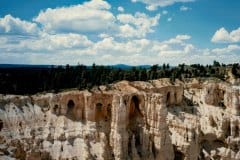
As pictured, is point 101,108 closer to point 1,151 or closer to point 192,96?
point 1,151

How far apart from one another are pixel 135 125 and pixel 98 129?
5767 millimetres

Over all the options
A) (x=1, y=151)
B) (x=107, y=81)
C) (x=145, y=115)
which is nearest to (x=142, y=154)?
(x=145, y=115)

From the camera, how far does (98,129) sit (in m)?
45.9

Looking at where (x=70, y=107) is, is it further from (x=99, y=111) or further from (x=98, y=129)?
(x=98, y=129)

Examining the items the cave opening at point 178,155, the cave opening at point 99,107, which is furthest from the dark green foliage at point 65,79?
the cave opening at point 178,155

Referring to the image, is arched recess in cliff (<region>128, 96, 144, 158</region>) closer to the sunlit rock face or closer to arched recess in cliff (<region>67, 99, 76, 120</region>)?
the sunlit rock face

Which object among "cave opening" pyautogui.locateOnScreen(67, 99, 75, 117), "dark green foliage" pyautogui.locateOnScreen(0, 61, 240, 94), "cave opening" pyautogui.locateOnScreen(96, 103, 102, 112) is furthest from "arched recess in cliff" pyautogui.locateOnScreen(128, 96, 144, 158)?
"dark green foliage" pyautogui.locateOnScreen(0, 61, 240, 94)

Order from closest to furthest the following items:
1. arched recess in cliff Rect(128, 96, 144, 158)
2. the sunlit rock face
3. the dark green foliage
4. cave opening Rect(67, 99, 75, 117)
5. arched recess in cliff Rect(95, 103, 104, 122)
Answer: the sunlit rock face → cave opening Rect(67, 99, 75, 117) → arched recess in cliff Rect(128, 96, 144, 158) → arched recess in cliff Rect(95, 103, 104, 122) → the dark green foliage

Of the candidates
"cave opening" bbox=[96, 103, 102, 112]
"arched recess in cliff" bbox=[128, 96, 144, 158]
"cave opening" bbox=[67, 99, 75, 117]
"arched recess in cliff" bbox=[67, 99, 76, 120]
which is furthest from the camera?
"cave opening" bbox=[96, 103, 102, 112]

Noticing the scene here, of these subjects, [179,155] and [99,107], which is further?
[179,155]

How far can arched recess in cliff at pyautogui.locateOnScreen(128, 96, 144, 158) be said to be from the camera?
154ft

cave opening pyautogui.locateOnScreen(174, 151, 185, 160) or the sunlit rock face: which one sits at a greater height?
the sunlit rock face

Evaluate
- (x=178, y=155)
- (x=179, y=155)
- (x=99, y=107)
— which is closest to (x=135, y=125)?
(x=99, y=107)

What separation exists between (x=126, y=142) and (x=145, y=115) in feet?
18.5
